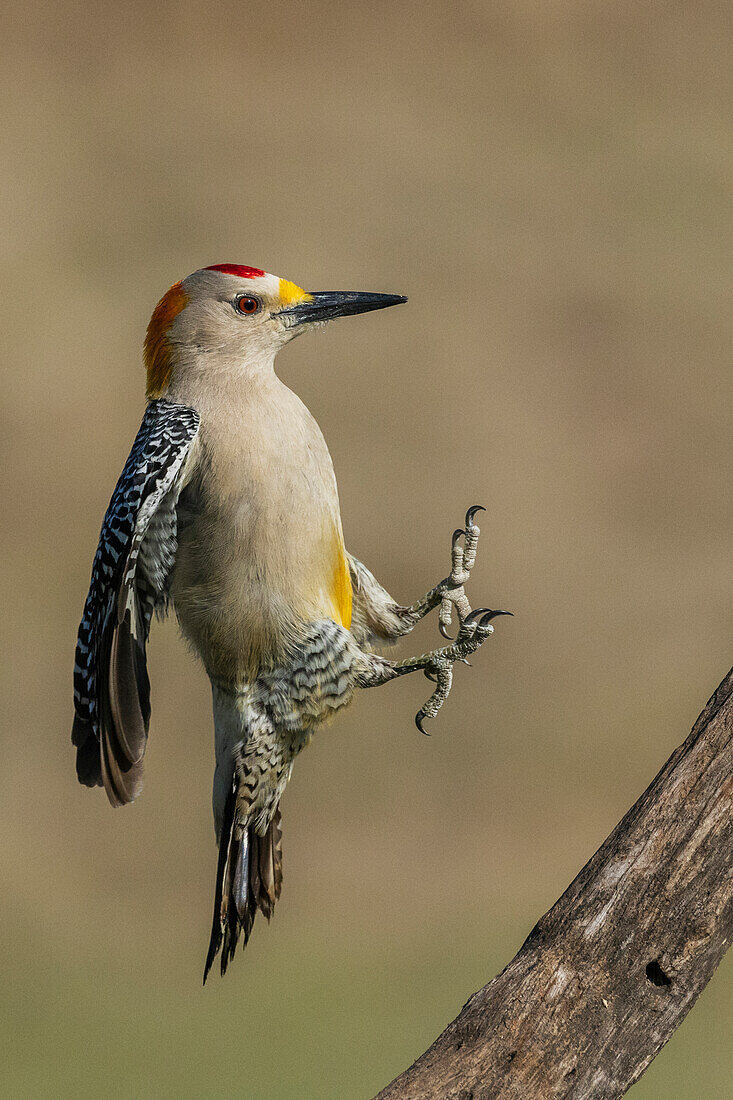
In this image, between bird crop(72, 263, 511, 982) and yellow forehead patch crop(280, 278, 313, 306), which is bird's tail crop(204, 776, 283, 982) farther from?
yellow forehead patch crop(280, 278, 313, 306)

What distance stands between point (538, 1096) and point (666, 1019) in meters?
0.39

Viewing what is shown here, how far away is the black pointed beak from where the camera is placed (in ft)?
13.5

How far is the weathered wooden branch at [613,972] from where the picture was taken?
3.09 meters

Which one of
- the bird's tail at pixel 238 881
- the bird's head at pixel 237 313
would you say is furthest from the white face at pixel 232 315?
the bird's tail at pixel 238 881

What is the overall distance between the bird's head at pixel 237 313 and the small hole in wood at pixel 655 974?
7.34ft

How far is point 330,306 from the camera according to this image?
4.11 metres

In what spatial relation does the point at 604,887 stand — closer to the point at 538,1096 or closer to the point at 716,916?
the point at 716,916

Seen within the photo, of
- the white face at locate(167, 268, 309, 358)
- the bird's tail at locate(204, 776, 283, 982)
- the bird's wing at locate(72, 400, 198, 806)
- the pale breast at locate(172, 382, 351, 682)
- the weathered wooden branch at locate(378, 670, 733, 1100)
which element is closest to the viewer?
the weathered wooden branch at locate(378, 670, 733, 1100)

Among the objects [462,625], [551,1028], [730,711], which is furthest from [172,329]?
[551,1028]

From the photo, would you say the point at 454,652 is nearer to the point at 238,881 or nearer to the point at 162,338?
the point at 238,881

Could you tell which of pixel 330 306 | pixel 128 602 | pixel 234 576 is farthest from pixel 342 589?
pixel 330 306

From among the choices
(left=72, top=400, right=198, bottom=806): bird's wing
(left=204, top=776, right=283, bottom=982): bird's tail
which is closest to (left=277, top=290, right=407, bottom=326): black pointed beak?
(left=72, top=400, right=198, bottom=806): bird's wing

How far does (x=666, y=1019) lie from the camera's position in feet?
10.3

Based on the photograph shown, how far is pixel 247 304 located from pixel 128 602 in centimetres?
111
